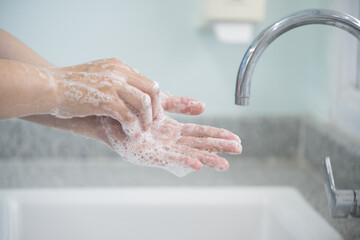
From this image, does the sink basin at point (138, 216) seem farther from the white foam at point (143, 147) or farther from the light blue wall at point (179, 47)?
the light blue wall at point (179, 47)

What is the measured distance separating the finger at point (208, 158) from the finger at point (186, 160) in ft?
0.05

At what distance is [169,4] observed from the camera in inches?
36.8

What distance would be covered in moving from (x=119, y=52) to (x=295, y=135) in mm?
473

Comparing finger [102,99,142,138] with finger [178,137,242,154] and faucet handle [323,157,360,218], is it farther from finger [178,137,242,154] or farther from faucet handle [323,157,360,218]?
faucet handle [323,157,360,218]

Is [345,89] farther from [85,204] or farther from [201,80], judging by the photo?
[85,204]

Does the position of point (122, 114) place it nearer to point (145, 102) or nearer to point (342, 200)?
point (145, 102)

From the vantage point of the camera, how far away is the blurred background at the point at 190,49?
2.99 ft

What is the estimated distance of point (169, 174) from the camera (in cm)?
92

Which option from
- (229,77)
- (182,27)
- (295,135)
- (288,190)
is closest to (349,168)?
(288,190)

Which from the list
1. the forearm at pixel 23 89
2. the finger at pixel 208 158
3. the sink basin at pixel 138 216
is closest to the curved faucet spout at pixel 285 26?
the finger at pixel 208 158

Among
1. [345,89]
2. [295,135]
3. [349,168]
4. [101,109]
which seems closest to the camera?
[101,109]

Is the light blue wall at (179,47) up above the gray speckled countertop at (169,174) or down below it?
above

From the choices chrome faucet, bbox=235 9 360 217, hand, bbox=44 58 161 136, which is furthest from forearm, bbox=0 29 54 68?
chrome faucet, bbox=235 9 360 217

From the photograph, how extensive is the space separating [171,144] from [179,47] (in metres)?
0.38
